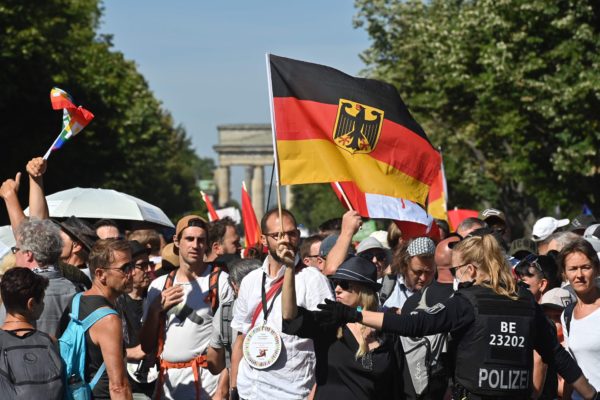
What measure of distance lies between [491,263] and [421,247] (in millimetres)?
2147

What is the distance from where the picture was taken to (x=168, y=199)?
83062mm

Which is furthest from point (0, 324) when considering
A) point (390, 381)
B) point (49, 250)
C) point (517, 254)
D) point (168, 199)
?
point (168, 199)

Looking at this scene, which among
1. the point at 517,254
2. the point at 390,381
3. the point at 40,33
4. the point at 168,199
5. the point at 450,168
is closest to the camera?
the point at 390,381

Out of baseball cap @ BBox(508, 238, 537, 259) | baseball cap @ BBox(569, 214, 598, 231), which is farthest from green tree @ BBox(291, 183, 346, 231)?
baseball cap @ BBox(508, 238, 537, 259)

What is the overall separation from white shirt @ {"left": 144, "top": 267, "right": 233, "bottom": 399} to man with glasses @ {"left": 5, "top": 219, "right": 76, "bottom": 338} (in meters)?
1.14

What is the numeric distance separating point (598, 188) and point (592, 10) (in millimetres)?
5563

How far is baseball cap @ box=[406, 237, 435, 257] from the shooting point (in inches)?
348

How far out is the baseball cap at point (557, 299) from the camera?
8.80 meters

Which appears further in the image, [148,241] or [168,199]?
[168,199]

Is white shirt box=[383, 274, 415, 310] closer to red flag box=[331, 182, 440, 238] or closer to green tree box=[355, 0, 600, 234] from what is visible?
red flag box=[331, 182, 440, 238]

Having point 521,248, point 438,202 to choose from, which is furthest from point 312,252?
point 438,202

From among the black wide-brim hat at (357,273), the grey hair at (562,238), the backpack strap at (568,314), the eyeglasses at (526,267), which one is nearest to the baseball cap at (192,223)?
the black wide-brim hat at (357,273)

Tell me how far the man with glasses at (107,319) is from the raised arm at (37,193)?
1410 mm

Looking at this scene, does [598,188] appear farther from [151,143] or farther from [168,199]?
[168,199]
